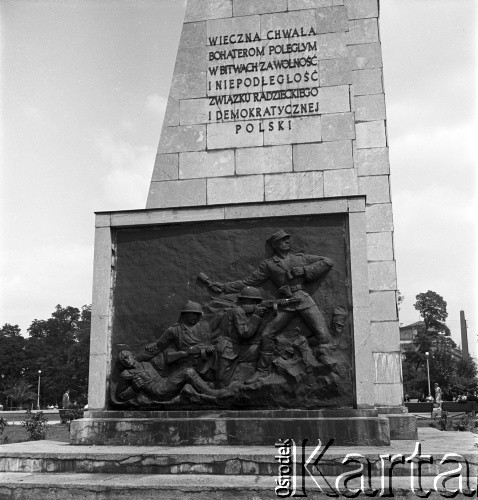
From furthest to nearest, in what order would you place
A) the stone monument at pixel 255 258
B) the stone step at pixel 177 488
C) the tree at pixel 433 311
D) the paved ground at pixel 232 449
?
1. the tree at pixel 433 311
2. the stone monument at pixel 255 258
3. the paved ground at pixel 232 449
4. the stone step at pixel 177 488

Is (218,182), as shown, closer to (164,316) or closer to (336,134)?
(336,134)

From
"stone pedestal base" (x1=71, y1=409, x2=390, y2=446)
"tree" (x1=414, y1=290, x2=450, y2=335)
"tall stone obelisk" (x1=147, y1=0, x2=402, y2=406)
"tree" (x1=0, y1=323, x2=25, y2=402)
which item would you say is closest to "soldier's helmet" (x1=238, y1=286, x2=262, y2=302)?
"stone pedestal base" (x1=71, y1=409, x2=390, y2=446)

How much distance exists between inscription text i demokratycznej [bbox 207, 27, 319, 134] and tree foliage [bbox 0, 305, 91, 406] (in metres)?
61.1

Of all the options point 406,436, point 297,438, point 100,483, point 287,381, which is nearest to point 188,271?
point 287,381

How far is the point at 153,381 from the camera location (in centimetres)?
972

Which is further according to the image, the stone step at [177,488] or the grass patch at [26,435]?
the grass patch at [26,435]

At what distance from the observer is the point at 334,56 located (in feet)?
39.7

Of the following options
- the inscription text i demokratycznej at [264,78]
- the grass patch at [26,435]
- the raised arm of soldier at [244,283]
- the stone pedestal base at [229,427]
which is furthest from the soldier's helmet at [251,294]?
the grass patch at [26,435]

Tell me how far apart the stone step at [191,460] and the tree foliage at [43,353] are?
62.5 metres

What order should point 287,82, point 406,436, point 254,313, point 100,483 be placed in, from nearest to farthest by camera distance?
1. point 100,483
2. point 254,313
3. point 406,436
4. point 287,82

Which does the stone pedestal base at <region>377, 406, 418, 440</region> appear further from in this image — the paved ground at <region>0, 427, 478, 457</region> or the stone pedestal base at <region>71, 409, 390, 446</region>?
the stone pedestal base at <region>71, 409, 390, 446</region>

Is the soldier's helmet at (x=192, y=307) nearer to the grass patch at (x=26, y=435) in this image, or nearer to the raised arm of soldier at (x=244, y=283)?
the raised arm of soldier at (x=244, y=283)

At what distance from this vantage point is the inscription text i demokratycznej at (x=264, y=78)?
12.0 m

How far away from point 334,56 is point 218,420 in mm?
7280
